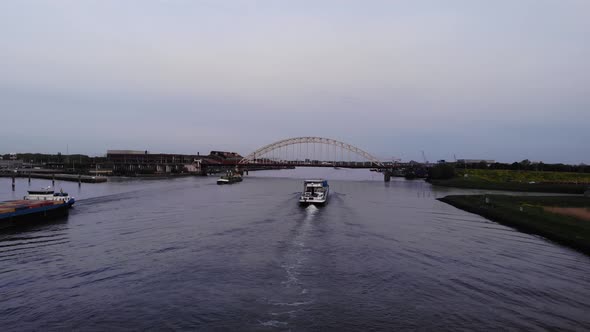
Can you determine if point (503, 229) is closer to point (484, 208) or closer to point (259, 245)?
point (484, 208)

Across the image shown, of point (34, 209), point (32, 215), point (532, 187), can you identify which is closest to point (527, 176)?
point (532, 187)

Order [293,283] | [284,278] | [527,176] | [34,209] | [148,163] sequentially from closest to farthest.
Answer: [293,283], [284,278], [34,209], [527,176], [148,163]

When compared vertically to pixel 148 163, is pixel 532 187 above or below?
below

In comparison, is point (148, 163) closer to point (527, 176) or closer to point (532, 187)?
point (527, 176)

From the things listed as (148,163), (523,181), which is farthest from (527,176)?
(148,163)

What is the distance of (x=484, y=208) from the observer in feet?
153

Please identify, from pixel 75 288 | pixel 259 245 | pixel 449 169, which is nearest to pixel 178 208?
pixel 259 245

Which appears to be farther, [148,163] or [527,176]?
[148,163]

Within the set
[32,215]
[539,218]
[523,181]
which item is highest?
[523,181]

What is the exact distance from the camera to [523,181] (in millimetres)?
94688

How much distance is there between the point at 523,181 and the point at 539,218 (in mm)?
66841

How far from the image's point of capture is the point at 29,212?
35.3 metres

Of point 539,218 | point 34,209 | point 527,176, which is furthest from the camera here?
point 527,176

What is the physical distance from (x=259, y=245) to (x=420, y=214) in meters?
26.2
